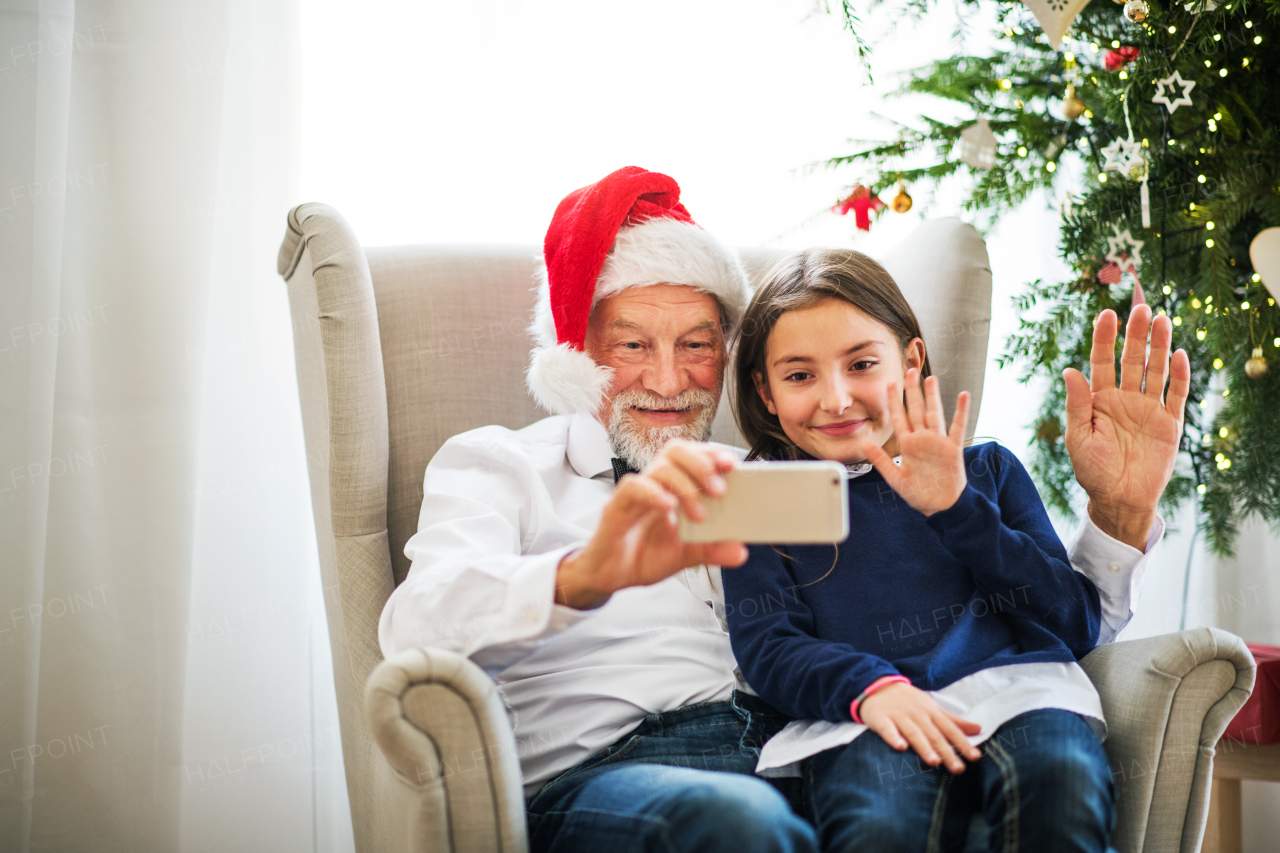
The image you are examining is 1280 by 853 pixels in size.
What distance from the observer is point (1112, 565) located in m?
1.19

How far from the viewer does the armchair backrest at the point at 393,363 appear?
49.4 inches

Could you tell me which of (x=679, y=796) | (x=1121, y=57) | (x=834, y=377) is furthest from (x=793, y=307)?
(x=1121, y=57)

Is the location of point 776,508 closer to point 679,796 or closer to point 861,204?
point 679,796

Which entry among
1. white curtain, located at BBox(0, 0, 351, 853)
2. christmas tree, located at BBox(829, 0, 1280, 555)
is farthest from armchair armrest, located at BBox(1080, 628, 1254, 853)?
white curtain, located at BBox(0, 0, 351, 853)

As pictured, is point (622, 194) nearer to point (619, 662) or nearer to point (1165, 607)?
point (619, 662)

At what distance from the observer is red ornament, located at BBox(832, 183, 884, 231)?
1.76 metres

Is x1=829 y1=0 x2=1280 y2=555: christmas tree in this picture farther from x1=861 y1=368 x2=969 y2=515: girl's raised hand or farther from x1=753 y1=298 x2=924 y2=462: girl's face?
x1=861 y1=368 x2=969 y2=515: girl's raised hand

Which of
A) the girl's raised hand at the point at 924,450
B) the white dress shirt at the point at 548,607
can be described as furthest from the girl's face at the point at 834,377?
the white dress shirt at the point at 548,607

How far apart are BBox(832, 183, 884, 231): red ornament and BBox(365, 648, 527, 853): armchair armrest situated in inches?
49.9

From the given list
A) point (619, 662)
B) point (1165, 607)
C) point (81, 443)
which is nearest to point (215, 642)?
point (81, 443)

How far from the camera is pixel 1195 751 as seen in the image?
1055 millimetres

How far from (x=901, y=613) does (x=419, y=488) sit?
31.1 inches

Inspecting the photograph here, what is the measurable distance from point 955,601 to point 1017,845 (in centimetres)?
34

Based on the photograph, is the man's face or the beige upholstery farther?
the man's face
